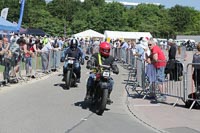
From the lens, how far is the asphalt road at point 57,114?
29.7 ft

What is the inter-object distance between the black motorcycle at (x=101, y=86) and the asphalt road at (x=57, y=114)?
0.84ft

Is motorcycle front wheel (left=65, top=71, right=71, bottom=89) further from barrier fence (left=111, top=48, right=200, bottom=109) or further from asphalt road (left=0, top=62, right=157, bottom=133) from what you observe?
barrier fence (left=111, top=48, right=200, bottom=109)

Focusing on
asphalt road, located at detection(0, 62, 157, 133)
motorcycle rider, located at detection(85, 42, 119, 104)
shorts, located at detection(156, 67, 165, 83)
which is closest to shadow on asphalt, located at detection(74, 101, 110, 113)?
asphalt road, located at detection(0, 62, 157, 133)

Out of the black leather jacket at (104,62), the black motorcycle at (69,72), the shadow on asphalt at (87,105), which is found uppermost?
the black leather jacket at (104,62)

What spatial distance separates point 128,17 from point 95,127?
109337mm

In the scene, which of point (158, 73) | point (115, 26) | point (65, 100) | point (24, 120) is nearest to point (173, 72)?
point (158, 73)

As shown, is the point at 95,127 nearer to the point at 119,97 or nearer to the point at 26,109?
the point at 26,109

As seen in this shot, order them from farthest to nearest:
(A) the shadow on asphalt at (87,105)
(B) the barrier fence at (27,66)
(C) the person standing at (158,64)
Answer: (B) the barrier fence at (27,66) < (C) the person standing at (158,64) < (A) the shadow on asphalt at (87,105)

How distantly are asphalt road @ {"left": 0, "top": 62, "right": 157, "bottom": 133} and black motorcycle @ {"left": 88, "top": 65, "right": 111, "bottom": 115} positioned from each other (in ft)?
0.84

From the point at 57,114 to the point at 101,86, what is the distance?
1254mm

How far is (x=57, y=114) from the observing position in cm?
1066

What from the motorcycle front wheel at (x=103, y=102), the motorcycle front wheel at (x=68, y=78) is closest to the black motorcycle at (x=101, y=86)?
the motorcycle front wheel at (x=103, y=102)

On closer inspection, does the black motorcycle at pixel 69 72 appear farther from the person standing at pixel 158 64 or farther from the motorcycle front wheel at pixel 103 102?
the motorcycle front wheel at pixel 103 102

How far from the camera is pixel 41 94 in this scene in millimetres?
14430
